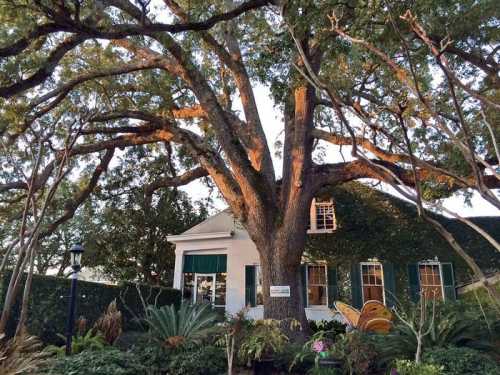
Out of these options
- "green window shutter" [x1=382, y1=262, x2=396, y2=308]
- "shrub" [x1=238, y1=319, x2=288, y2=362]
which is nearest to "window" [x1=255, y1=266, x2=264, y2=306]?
"green window shutter" [x1=382, y1=262, x2=396, y2=308]

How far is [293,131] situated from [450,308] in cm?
528

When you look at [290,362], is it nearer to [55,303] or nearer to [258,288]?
[55,303]

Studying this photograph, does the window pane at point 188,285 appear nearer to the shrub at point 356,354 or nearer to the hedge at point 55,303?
the hedge at point 55,303

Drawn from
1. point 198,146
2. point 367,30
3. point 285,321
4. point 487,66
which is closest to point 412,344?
point 285,321

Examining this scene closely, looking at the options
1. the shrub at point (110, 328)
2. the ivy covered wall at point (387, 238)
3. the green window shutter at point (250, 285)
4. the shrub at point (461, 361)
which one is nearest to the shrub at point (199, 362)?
the shrub at point (110, 328)

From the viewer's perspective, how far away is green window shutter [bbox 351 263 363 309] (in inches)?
533

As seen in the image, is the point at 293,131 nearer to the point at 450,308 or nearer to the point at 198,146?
the point at 198,146

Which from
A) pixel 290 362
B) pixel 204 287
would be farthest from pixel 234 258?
pixel 290 362

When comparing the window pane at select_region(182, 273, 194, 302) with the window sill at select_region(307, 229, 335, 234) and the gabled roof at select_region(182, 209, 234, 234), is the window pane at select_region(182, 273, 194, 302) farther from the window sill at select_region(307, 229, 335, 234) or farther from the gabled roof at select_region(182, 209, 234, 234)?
the window sill at select_region(307, 229, 335, 234)

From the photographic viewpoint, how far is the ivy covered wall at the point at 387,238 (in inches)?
524

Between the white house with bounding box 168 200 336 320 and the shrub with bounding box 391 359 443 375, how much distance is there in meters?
8.48

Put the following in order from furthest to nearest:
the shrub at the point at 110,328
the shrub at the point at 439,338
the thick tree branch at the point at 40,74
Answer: the shrub at the point at 110,328 → the thick tree branch at the point at 40,74 → the shrub at the point at 439,338

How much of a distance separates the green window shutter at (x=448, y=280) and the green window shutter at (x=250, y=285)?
634 cm

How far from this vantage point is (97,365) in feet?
17.7
